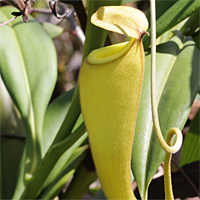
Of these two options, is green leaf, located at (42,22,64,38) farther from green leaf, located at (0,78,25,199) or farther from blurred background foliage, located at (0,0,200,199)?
green leaf, located at (0,78,25,199)

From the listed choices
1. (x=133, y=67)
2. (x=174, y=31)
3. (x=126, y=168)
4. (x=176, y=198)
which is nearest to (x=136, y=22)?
(x=133, y=67)

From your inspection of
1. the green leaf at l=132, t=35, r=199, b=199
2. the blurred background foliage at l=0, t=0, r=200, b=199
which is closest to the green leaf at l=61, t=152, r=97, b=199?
the blurred background foliage at l=0, t=0, r=200, b=199

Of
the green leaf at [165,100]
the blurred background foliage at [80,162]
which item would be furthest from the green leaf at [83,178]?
the green leaf at [165,100]

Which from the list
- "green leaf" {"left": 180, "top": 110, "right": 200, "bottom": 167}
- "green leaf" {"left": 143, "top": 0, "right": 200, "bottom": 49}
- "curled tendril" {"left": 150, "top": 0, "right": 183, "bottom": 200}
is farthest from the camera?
"green leaf" {"left": 180, "top": 110, "right": 200, "bottom": 167}

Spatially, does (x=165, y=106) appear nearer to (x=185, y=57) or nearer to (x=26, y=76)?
(x=185, y=57)

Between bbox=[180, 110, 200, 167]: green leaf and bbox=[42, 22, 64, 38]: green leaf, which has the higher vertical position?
bbox=[42, 22, 64, 38]: green leaf

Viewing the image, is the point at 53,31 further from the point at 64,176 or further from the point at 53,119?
the point at 64,176
